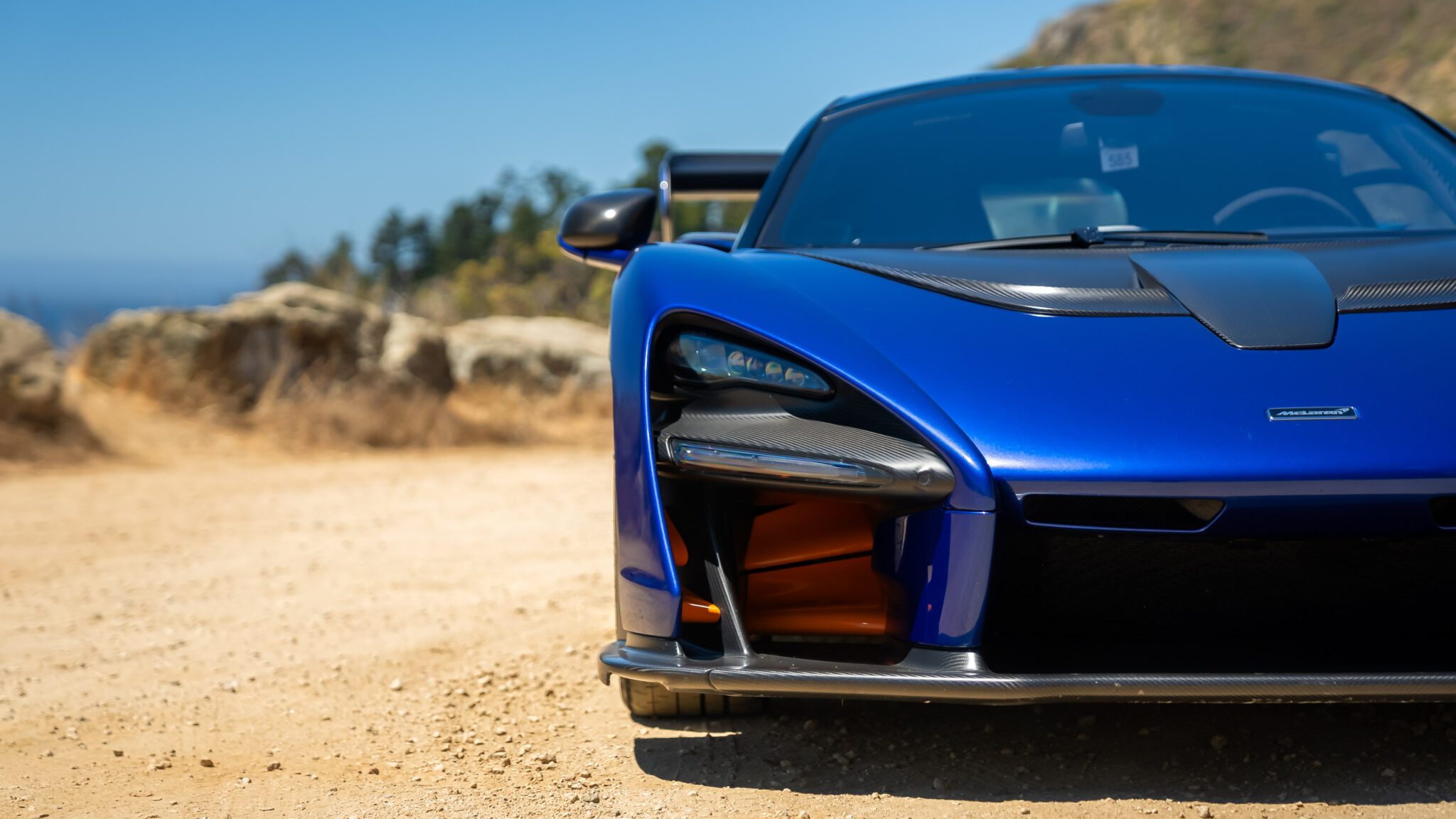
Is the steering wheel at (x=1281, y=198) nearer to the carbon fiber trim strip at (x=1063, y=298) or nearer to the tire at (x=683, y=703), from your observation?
the carbon fiber trim strip at (x=1063, y=298)

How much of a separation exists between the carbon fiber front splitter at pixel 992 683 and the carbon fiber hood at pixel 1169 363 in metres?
0.26

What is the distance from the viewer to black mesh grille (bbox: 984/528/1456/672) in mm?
1737

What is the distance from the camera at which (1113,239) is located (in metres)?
2.41

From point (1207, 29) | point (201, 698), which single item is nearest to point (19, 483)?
point (201, 698)

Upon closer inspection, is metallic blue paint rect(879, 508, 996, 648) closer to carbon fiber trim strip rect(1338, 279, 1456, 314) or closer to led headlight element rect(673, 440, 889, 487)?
led headlight element rect(673, 440, 889, 487)

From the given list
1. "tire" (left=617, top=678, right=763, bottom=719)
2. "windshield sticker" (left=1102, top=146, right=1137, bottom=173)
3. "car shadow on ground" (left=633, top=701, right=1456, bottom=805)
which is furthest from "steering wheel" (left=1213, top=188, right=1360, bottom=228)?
"tire" (left=617, top=678, right=763, bottom=719)

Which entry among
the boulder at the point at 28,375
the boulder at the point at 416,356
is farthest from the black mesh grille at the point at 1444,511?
the boulder at the point at 416,356

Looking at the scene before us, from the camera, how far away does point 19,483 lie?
698cm

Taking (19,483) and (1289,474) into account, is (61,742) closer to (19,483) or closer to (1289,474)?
(1289,474)

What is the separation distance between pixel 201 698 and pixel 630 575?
144 cm

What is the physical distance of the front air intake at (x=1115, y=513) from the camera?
173 cm

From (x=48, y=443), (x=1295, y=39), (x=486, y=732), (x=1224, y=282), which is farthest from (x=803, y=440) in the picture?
(x=1295, y=39)

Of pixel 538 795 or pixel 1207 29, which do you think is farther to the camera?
pixel 1207 29

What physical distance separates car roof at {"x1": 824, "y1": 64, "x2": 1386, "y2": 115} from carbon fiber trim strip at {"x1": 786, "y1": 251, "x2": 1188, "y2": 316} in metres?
1.17
